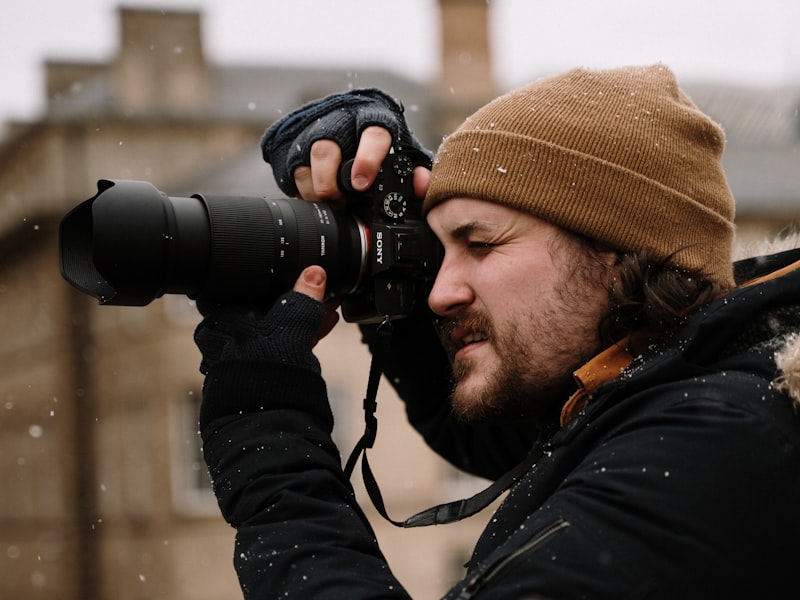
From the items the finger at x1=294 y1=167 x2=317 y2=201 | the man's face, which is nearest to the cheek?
the man's face

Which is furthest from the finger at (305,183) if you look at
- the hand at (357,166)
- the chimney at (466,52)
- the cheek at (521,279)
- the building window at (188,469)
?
the chimney at (466,52)

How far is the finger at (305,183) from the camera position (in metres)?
2.28

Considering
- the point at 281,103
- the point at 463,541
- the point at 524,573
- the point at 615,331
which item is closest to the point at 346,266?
the point at 615,331

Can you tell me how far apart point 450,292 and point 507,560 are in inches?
24.8

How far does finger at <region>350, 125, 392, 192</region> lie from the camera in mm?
2180

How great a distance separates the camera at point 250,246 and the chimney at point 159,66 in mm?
17917

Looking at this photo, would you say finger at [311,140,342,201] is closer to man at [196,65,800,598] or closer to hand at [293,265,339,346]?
man at [196,65,800,598]

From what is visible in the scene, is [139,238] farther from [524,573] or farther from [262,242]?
[524,573]

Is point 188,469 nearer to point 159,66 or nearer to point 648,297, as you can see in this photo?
point 159,66

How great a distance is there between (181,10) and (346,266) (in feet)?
62.9

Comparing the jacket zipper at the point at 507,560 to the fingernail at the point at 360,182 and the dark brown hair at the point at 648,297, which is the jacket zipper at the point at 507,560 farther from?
the fingernail at the point at 360,182

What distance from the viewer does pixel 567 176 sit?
1.94m

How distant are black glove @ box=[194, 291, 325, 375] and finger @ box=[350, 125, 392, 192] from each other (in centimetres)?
33

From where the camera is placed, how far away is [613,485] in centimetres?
150
